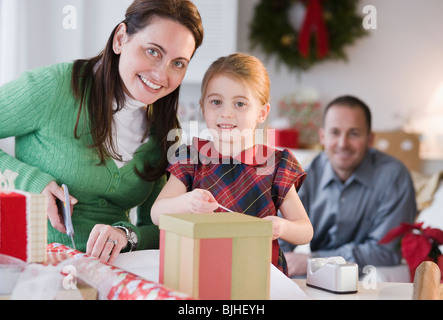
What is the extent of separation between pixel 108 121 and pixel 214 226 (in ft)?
1.92

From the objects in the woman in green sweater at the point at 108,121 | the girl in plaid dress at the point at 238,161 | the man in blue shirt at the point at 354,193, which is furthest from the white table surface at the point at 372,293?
the man in blue shirt at the point at 354,193

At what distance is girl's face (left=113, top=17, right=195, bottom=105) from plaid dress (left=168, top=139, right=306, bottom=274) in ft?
0.43

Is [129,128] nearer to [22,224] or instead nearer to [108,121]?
[108,121]

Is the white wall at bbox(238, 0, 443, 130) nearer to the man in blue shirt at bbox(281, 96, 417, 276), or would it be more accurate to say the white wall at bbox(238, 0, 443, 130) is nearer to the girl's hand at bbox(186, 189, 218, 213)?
the man in blue shirt at bbox(281, 96, 417, 276)

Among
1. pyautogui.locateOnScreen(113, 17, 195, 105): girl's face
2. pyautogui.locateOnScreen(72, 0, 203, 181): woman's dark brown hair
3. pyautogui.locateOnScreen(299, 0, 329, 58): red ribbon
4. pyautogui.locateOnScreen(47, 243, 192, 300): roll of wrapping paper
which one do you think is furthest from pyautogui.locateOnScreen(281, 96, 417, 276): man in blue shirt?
pyautogui.locateOnScreen(299, 0, 329, 58): red ribbon

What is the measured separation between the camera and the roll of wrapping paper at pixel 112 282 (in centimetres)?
63

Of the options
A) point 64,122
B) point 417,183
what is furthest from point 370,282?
point 417,183

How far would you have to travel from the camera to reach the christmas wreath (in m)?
4.27

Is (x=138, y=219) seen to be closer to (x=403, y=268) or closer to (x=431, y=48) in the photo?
(x=403, y=268)

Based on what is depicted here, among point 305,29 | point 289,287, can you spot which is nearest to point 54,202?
point 289,287

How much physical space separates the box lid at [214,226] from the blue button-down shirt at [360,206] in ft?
5.55

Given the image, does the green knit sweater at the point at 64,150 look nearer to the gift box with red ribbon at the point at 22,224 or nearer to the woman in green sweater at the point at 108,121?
the woman in green sweater at the point at 108,121

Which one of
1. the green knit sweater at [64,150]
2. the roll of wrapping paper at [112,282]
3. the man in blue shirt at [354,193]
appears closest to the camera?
the roll of wrapping paper at [112,282]

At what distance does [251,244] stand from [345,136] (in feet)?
5.99
